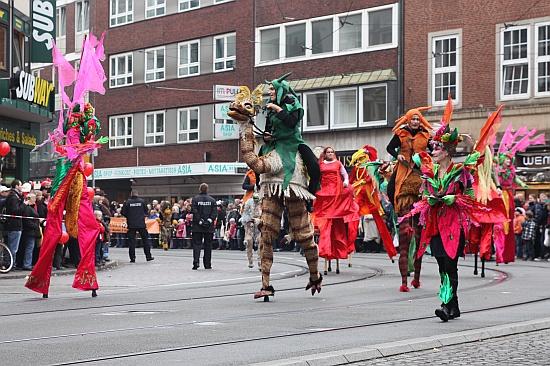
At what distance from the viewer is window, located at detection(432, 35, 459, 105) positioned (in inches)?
1524

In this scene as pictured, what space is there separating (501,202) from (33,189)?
1010 cm

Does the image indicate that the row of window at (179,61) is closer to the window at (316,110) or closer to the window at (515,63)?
the window at (316,110)

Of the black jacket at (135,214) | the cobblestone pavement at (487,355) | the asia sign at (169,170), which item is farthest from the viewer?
the asia sign at (169,170)

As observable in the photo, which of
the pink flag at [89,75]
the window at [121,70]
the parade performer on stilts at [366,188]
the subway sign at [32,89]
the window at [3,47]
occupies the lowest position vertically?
the parade performer on stilts at [366,188]

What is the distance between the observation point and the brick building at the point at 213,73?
4269cm

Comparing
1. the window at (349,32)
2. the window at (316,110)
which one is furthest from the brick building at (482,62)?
the window at (316,110)

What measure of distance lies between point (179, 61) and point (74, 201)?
3856cm

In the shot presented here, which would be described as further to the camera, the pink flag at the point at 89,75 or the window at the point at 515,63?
the window at the point at 515,63

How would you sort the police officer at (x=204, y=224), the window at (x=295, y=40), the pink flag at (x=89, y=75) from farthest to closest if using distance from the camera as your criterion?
1. the window at (x=295, y=40)
2. the police officer at (x=204, y=224)
3. the pink flag at (x=89, y=75)

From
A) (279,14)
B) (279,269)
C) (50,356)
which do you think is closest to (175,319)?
(50,356)

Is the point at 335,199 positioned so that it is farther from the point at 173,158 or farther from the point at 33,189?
the point at 173,158

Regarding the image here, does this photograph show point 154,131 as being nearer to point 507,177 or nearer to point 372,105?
point 372,105

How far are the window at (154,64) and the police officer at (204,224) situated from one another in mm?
31187

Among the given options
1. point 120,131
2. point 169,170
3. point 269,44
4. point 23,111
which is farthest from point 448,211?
point 120,131
